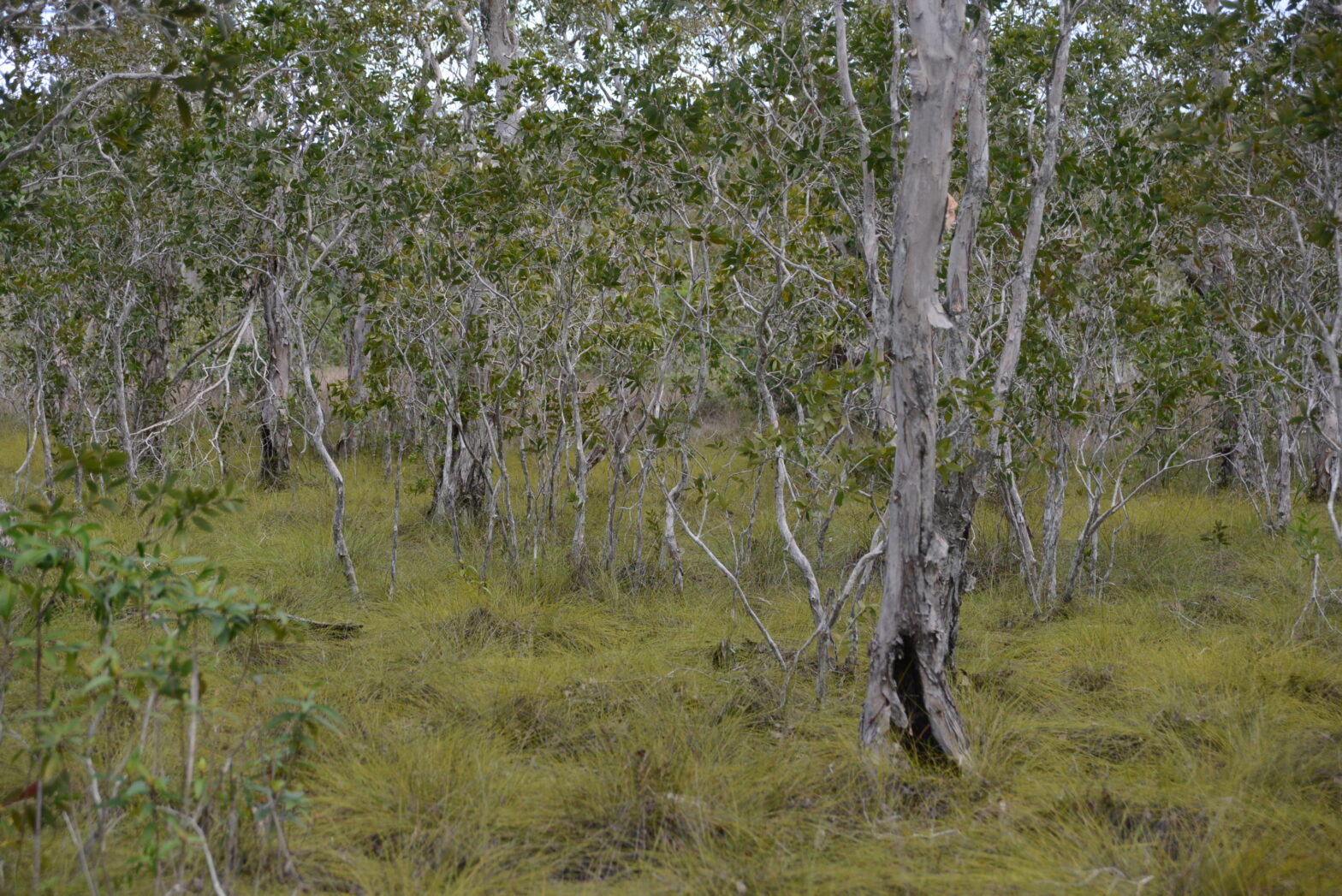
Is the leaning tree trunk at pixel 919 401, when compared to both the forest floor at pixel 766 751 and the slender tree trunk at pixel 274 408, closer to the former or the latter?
the forest floor at pixel 766 751

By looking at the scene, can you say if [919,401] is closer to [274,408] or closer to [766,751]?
[766,751]

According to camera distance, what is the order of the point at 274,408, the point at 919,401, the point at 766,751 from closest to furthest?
the point at 919,401
the point at 766,751
the point at 274,408

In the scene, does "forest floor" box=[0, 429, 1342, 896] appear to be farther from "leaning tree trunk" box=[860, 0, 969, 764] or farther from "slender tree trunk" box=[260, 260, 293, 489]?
"slender tree trunk" box=[260, 260, 293, 489]

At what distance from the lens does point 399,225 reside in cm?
712

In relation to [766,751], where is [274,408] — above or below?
above

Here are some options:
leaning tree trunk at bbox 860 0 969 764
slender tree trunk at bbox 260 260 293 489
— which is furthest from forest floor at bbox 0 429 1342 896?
slender tree trunk at bbox 260 260 293 489

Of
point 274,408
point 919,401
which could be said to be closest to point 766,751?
point 919,401

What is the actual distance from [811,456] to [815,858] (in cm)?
324

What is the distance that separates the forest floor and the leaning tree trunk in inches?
A: 11.3

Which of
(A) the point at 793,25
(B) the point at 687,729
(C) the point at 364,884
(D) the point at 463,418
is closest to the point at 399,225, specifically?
(D) the point at 463,418

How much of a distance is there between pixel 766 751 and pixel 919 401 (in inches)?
63.9

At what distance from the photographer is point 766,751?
13.9 ft

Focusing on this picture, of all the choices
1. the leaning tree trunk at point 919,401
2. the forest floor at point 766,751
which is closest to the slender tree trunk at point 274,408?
the forest floor at point 766,751

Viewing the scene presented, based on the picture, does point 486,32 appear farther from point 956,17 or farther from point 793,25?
point 956,17
